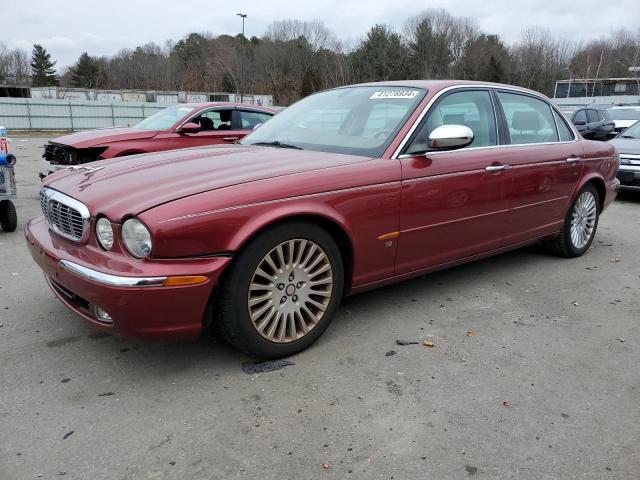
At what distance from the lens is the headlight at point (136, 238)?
257cm

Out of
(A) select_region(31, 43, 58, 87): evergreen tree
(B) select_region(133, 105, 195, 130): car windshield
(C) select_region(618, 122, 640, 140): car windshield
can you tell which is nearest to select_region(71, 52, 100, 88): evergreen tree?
(A) select_region(31, 43, 58, 87): evergreen tree

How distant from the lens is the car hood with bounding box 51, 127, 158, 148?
24.4ft

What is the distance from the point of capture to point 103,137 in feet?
24.8

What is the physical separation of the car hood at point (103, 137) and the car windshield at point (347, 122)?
3.98 m

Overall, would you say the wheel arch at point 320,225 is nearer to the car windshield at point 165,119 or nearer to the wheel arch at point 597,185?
the wheel arch at point 597,185

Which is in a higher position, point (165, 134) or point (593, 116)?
point (593, 116)

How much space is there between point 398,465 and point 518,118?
10.7 ft

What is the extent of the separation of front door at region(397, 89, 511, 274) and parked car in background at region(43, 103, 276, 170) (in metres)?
3.78

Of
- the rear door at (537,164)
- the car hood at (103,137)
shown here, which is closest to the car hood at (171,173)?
the rear door at (537,164)

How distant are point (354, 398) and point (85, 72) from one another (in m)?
94.7

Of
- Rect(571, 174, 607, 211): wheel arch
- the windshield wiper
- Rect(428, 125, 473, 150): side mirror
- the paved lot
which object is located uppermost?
Rect(428, 125, 473, 150): side mirror

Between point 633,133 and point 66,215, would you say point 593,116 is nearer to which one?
point 633,133

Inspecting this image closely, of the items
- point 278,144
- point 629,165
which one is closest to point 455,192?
point 278,144

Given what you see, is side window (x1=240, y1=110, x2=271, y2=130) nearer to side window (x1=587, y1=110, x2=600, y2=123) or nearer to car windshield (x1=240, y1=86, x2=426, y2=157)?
car windshield (x1=240, y1=86, x2=426, y2=157)
